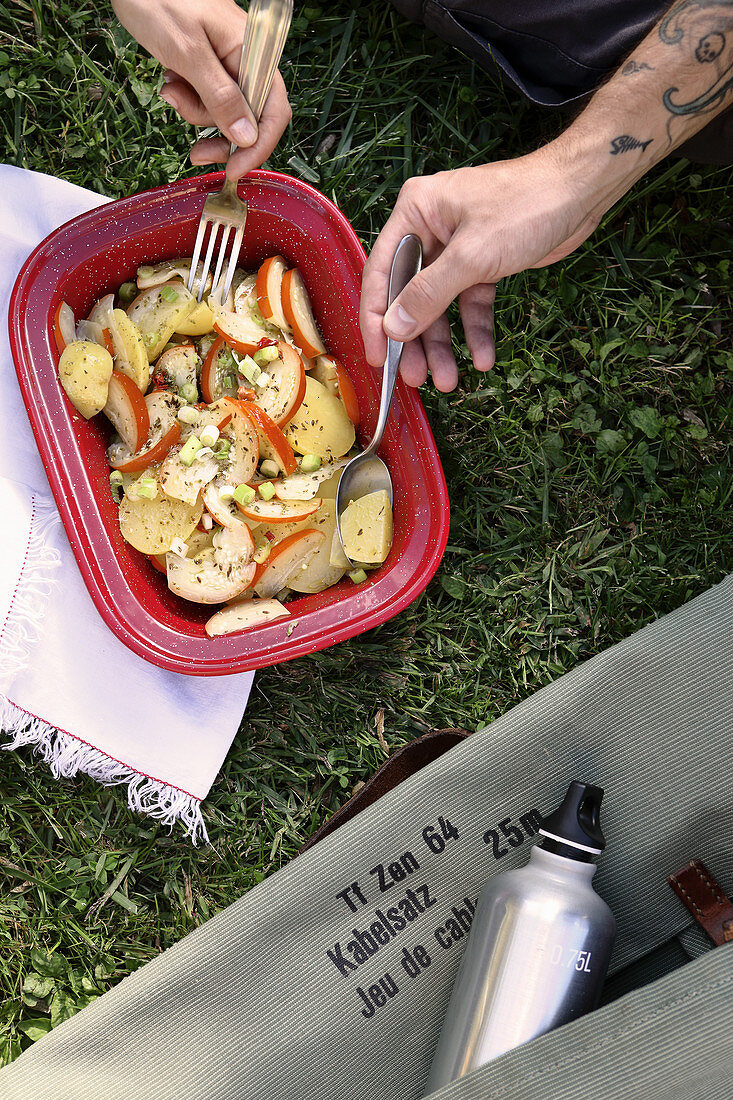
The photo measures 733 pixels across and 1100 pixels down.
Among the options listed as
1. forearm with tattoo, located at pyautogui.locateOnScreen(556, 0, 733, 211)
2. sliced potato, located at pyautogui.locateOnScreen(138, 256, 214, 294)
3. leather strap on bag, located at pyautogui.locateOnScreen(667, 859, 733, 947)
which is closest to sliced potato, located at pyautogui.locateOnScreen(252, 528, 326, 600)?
sliced potato, located at pyautogui.locateOnScreen(138, 256, 214, 294)

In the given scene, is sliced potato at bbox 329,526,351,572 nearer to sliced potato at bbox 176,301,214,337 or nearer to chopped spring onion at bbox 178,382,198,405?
chopped spring onion at bbox 178,382,198,405

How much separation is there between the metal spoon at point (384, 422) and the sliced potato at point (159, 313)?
430 millimetres

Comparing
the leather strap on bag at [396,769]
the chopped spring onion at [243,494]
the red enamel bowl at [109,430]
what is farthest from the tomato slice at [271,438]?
the leather strap on bag at [396,769]

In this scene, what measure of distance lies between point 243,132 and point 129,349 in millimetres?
457

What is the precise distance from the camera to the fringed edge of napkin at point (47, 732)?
5.93ft

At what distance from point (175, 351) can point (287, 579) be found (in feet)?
1.70

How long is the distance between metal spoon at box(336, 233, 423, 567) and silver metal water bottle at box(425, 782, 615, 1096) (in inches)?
26.0

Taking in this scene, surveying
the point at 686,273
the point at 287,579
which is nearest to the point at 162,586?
the point at 287,579

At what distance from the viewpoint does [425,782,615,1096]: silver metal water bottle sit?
1.47 meters

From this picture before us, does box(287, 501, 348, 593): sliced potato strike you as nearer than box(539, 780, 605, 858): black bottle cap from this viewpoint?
No

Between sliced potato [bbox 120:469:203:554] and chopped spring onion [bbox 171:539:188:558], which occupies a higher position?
sliced potato [bbox 120:469:203:554]

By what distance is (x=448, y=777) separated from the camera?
1.71 metres

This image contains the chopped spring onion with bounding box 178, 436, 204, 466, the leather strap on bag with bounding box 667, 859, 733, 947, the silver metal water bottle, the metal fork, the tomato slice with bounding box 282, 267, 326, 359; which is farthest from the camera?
the tomato slice with bounding box 282, 267, 326, 359

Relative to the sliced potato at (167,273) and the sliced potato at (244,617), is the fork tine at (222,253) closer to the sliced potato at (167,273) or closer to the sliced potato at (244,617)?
the sliced potato at (167,273)
